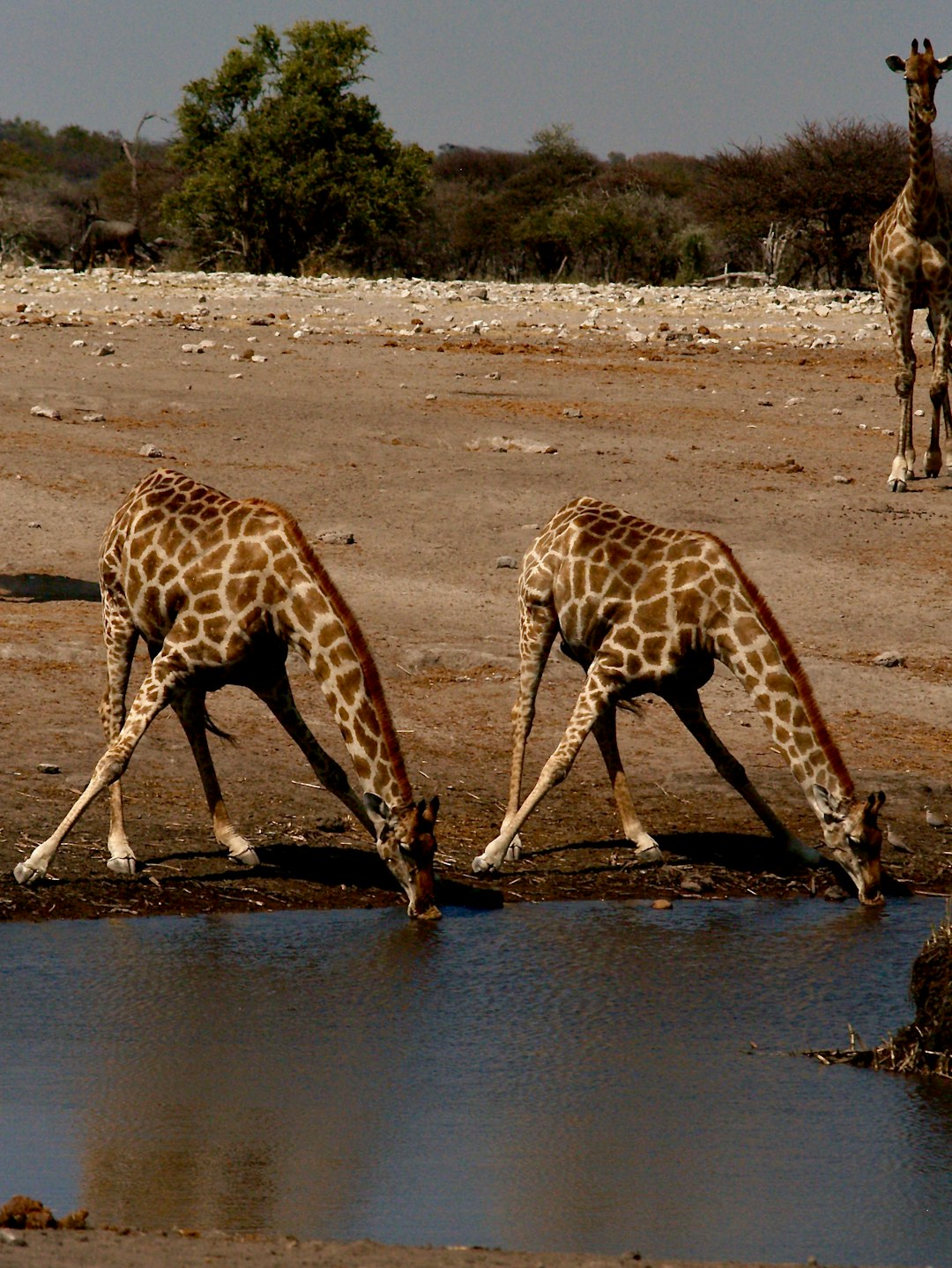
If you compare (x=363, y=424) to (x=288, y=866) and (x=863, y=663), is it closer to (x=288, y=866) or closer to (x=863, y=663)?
(x=863, y=663)

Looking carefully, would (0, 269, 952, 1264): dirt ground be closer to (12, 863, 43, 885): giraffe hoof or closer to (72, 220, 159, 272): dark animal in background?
(12, 863, 43, 885): giraffe hoof

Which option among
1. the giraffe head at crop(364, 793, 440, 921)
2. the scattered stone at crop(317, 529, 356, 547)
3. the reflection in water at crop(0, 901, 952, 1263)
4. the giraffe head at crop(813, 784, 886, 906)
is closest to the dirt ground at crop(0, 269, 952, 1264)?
the scattered stone at crop(317, 529, 356, 547)

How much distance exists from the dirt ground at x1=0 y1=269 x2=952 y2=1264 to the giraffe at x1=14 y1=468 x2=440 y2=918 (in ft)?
1.53

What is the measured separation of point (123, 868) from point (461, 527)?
7.46m

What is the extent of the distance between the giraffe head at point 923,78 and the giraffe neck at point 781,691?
846 cm

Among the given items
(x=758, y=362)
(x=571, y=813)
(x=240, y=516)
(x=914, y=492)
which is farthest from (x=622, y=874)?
(x=758, y=362)

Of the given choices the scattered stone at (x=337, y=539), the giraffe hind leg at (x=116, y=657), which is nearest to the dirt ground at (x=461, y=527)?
the scattered stone at (x=337, y=539)

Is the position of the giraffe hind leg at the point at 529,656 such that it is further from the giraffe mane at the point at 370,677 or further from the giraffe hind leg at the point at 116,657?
the giraffe hind leg at the point at 116,657

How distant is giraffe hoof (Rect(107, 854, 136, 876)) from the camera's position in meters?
8.30

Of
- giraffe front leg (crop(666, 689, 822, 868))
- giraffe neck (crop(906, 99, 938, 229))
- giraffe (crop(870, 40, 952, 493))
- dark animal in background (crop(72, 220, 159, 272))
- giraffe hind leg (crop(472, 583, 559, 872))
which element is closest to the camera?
giraffe front leg (crop(666, 689, 822, 868))

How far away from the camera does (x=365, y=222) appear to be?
39.0 meters

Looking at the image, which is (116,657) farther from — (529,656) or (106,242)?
(106,242)

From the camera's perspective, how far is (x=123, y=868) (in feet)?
27.2

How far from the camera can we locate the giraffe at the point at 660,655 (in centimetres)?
834
